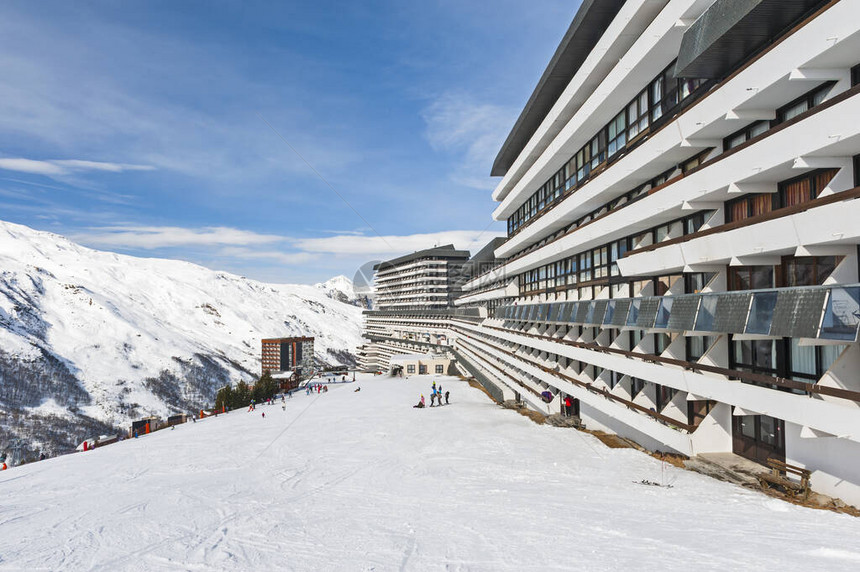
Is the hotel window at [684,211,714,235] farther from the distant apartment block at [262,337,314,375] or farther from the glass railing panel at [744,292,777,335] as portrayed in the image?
the distant apartment block at [262,337,314,375]

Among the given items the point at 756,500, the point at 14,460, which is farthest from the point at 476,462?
the point at 14,460

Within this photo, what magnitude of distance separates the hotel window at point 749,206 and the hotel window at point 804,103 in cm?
206

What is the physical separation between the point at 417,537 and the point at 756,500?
846 centimetres

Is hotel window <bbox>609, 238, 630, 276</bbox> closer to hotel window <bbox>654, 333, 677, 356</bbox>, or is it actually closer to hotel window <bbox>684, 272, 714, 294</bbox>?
hotel window <bbox>654, 333, 677, 356</bbox>

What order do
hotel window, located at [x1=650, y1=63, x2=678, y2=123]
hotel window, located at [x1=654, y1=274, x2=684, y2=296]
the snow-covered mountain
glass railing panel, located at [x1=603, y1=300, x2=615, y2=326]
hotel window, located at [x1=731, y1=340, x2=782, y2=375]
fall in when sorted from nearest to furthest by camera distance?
1. hotel window, located at [x1=731, y1=340, x2=782, y2=375]
2. hotel window, located at [x1=650, y1=63, x2=678, y2=123]
3. hotel window, located at [x1=654, y1=274, x2=684, y2=296]
4. glass railing panel, located at [x1=603, y1=300, x2=615, y2=326]
5. the snow-covered mountain

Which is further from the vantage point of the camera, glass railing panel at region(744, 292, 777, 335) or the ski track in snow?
glass railing panel at region(744, 292, 777, 335)

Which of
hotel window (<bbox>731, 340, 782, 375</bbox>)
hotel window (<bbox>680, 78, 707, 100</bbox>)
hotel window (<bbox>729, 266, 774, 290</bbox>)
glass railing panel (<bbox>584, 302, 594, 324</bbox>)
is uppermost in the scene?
hotel window (<bbox>680, 78, 707, 100</bbox>)

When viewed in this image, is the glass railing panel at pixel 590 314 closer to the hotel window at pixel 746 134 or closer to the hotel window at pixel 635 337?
the hotel window at pixel 635 337

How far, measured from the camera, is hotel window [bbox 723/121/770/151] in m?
12.7

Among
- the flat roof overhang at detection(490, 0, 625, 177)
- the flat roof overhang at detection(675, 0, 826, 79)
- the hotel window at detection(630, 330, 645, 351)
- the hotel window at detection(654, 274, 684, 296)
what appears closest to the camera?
the flat roof overhang at detection(675, 0, 826, 79)

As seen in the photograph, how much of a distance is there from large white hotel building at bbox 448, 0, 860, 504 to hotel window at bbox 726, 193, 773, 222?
6cm

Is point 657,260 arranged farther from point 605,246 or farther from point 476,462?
point 476,462

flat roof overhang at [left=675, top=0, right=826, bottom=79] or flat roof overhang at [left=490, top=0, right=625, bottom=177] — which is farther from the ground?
flat roof overhang at [left=490, top=0, right=625, bottom=177]

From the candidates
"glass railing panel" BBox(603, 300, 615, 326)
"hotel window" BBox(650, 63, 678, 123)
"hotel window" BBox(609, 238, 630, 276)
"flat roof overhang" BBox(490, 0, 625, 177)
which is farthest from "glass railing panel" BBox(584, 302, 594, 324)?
"flat roof overhang" BBox(490, 0, 625, 177)
